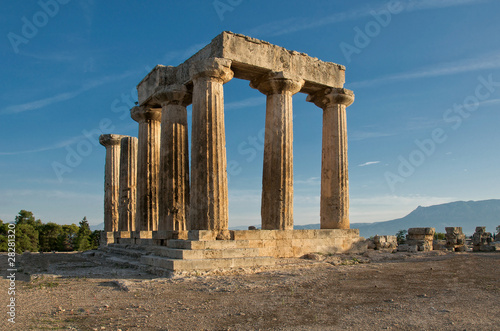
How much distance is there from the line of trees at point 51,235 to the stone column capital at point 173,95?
41.4 m

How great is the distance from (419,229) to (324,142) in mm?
11607

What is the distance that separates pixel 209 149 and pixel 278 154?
344 cm

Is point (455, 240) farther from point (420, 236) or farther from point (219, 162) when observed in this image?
point (219, 162)

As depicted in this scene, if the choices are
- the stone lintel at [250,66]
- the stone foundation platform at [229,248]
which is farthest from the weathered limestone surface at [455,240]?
the stone lintel at [250,66]

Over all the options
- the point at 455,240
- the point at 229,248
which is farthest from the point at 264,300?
the point at 455,240

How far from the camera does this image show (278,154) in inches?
708

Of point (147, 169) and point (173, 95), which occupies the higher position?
point (173, 95)

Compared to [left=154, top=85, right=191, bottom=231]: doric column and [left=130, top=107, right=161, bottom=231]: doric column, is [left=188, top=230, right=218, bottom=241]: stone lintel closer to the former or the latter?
[left=154, top=85, right=191, bottom=231]: doric column

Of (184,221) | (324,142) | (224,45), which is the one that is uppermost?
(224,45)

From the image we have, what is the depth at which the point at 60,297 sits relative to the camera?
9.63m

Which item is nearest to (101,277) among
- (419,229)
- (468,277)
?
(468,277)

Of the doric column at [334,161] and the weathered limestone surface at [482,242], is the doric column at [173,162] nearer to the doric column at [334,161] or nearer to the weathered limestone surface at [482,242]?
the doric column at [334,161]

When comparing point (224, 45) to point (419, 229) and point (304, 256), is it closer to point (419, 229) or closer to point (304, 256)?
point (304, 256)

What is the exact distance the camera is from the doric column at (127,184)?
25516 millimetres
